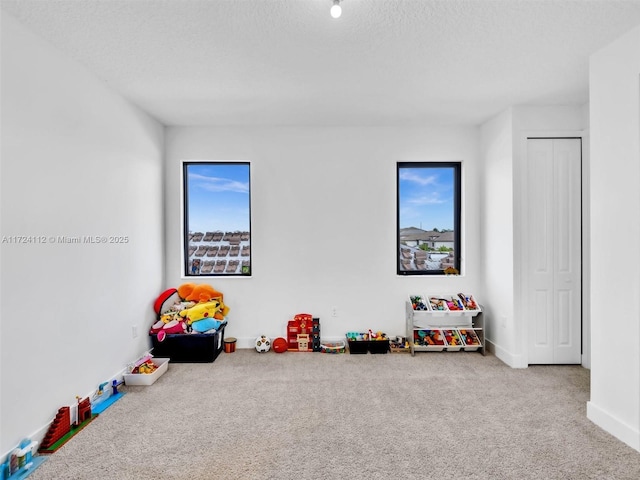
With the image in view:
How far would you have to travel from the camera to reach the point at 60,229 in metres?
2.33

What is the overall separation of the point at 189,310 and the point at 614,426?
358 centimetres

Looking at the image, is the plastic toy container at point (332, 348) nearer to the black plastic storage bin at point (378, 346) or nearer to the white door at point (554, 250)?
the black plastic storage bin at point (378, 346)

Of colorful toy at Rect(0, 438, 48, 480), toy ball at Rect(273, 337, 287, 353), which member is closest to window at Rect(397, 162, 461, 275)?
toy ball at Rect(273, 337, 287, 353)

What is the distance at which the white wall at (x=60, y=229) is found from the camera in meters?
1.97

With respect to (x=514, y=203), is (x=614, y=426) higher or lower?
lower

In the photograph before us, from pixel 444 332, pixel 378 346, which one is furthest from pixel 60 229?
pixel 444 332

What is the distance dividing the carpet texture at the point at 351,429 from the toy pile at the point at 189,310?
437 mm

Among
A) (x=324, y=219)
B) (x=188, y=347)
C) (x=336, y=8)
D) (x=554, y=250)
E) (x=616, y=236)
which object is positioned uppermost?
(x=336, y=8)

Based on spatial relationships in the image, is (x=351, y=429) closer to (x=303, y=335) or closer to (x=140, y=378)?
(x=303, y=335)

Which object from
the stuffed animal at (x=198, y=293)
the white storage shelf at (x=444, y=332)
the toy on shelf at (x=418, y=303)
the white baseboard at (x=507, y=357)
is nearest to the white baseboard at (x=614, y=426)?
the white baseboard at (x=507, y=357)

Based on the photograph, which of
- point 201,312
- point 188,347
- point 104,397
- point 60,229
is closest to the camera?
point 60,229

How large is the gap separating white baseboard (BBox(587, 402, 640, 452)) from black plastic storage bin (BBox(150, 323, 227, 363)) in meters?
3.20

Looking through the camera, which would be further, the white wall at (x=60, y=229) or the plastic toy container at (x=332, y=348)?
the plastic toy container at (x=332, y=348)

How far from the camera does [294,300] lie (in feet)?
13.2
